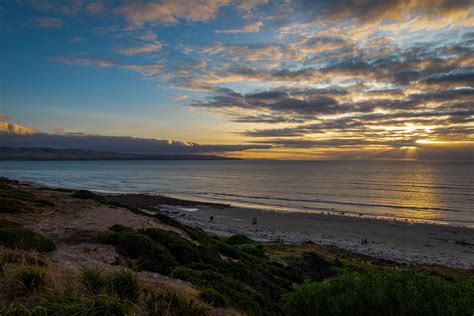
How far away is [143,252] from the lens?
10.6 meters

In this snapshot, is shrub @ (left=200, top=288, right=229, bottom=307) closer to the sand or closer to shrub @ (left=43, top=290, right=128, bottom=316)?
shrub @ (left=43, top=290, right=128, bottom=316)

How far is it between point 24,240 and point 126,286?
17.4 ft

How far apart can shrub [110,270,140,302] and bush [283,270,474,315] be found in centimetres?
356

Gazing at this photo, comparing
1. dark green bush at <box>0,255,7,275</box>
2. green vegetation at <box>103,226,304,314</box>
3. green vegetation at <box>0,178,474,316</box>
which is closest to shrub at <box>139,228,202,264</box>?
green vegetation at <box>103,226,304,314</box>

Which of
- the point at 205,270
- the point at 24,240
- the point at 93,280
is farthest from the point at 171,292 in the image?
the point at 24,240

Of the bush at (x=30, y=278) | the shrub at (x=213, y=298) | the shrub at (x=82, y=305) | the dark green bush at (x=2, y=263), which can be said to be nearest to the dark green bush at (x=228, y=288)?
the shrub at (x=213, y=298)

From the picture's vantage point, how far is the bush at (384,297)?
20.0 feet

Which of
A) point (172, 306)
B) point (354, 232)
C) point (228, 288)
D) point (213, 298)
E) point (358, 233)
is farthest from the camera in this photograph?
point (354, 232)

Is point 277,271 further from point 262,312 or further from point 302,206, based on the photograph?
point 302,206

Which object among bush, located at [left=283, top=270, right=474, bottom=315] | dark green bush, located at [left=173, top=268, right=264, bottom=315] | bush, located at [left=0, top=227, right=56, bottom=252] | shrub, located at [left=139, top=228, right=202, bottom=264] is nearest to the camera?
bush, located at [left=283, top=270, right=474, bottom=315]

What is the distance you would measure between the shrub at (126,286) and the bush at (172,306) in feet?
1.03

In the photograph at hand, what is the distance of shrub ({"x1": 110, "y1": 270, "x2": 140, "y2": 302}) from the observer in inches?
244

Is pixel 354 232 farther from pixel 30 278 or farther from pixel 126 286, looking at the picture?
pixel 30 278

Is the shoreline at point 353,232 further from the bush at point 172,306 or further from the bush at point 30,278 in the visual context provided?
the bush at point 30,278
